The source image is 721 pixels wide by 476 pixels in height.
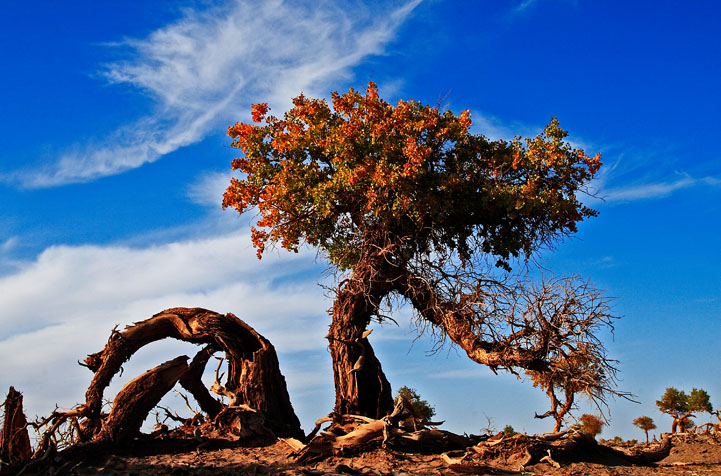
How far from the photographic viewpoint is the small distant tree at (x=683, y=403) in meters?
21.1

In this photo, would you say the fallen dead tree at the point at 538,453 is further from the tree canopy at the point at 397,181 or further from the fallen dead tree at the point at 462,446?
the tree canopy at the point at 397,181

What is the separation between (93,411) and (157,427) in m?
1.82

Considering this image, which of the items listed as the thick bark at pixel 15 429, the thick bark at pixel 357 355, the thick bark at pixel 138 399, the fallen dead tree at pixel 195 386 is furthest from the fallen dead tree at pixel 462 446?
the thick bark at pixel 15 429

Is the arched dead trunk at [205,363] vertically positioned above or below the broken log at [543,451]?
above

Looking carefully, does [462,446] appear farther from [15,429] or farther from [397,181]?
[15,429]

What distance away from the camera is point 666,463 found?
14.5 m

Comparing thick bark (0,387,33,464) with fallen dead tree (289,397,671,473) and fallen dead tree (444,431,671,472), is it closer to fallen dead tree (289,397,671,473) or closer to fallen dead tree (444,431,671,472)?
fallen dead tree (289,397,671,473)

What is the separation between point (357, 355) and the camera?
1593 centimetres

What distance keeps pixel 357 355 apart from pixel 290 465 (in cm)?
390

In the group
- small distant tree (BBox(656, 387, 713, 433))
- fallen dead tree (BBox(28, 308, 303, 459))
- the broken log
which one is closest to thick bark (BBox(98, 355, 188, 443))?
fallen dead tree (BBox(28, 308, 303, 459))

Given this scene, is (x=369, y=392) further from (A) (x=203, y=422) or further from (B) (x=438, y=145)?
(B) (x=438, y=145)

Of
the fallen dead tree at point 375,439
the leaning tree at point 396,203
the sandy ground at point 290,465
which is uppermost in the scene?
the leaning tree at point 396,203

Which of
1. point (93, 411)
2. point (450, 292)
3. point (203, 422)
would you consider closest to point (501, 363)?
point (450, 292)

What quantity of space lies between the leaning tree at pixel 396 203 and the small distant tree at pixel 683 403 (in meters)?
9.28
